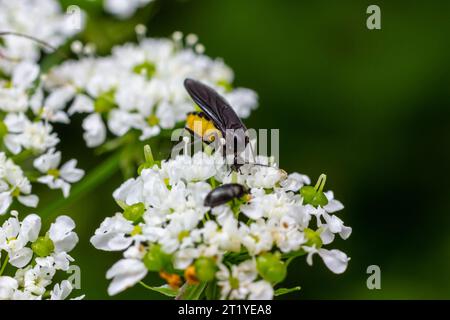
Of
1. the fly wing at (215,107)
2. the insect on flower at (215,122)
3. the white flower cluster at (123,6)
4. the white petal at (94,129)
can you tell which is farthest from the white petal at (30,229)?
the white flower cluster at (123,6)

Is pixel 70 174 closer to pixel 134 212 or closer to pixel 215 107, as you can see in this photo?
pixel 215 107

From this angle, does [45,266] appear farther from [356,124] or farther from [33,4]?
[356,124]

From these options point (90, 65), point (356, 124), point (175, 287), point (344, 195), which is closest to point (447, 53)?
point (356, 124)

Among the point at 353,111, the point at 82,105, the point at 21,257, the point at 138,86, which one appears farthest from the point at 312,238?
the point at 353,111

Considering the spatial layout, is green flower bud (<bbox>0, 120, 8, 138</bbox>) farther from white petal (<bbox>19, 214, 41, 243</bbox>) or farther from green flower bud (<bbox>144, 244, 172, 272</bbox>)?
green flower bud (<bbox>144, 244, 172, 272</bbox>)

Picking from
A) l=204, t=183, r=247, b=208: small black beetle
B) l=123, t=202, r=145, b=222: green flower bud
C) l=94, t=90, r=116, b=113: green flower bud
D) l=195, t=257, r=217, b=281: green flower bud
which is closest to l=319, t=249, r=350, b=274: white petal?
l=204, t=183, r=247, b=208: small black beetle

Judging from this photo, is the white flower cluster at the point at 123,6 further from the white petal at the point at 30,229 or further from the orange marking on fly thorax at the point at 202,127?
the white petal at the point at 30,229
